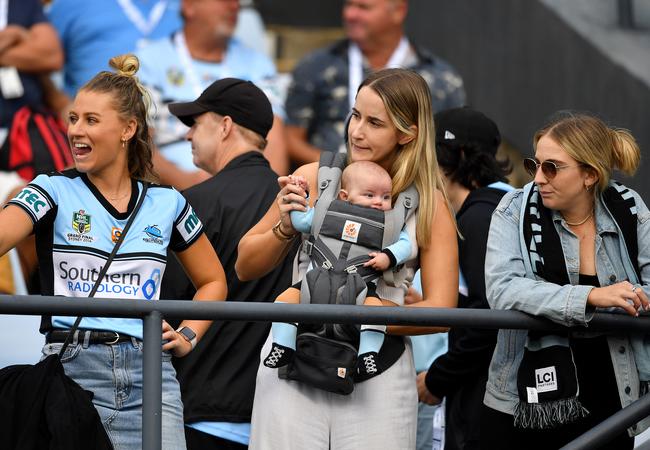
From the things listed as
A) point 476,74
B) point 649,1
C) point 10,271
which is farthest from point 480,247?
point 476,74

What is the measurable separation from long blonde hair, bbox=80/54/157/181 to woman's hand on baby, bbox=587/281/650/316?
4.79 feet

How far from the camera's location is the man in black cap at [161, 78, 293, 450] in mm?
4812

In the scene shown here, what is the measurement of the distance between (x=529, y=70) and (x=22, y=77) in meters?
3.24

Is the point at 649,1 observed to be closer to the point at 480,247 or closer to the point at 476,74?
the point at 476,74

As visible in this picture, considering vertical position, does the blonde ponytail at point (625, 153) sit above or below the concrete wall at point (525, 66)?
below

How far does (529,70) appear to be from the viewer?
8.94m

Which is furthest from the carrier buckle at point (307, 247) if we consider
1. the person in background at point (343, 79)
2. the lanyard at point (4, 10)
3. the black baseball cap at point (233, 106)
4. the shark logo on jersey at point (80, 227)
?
the lanyard at point (4, 10)

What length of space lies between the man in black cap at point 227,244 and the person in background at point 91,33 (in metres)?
3.13

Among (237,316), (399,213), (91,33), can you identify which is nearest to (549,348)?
(399,213)

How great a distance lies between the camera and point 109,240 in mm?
4113

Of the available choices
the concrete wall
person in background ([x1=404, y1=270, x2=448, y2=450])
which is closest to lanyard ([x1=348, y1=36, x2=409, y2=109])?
the concrete wall

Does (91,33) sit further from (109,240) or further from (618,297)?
(618,297)

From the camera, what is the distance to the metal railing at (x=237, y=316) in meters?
3.81

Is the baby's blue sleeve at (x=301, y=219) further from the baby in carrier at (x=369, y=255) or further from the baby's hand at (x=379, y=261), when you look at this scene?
the baby's hand at (x=379, y=261)
